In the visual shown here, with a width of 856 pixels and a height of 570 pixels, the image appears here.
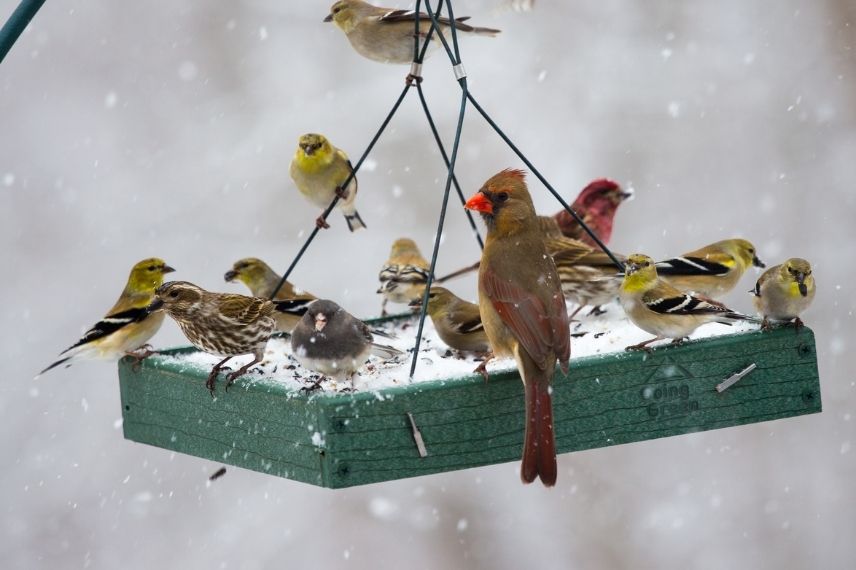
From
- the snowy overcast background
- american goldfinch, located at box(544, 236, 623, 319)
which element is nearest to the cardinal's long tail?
american goldfinch, located at box(544, 236, 623, 319)

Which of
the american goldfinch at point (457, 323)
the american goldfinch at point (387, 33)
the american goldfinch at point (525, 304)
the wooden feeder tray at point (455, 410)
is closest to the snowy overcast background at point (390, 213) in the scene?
the american goldfinch at point (387, 33)

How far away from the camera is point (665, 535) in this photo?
403 inches

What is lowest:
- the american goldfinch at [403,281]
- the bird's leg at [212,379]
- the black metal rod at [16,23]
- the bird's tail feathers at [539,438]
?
the bird's tail feathers at [539,438]

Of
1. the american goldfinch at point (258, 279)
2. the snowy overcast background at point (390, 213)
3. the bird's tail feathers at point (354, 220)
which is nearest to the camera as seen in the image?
the american goldfinch at point (258, 279)

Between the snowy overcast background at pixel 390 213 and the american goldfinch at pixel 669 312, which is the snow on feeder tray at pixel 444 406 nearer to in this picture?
the american goldfinch at pixel 669 312

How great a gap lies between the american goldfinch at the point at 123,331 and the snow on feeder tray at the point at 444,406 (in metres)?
0.38

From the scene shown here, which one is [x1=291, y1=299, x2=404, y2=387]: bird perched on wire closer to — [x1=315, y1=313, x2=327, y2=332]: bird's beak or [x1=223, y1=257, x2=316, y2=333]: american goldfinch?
[x1=315, y1=313, x2=327, y2=332]: bird's beak

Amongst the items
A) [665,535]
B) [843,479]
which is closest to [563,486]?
[665,535]

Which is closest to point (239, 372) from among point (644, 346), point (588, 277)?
point (644, 346)

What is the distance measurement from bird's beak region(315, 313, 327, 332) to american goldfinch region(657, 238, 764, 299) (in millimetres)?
2007

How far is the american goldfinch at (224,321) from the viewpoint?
5.16 meters

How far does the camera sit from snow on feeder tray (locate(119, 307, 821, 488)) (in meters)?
4.43

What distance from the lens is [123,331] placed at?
5.87 metres

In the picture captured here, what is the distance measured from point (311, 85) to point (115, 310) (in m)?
5.55
